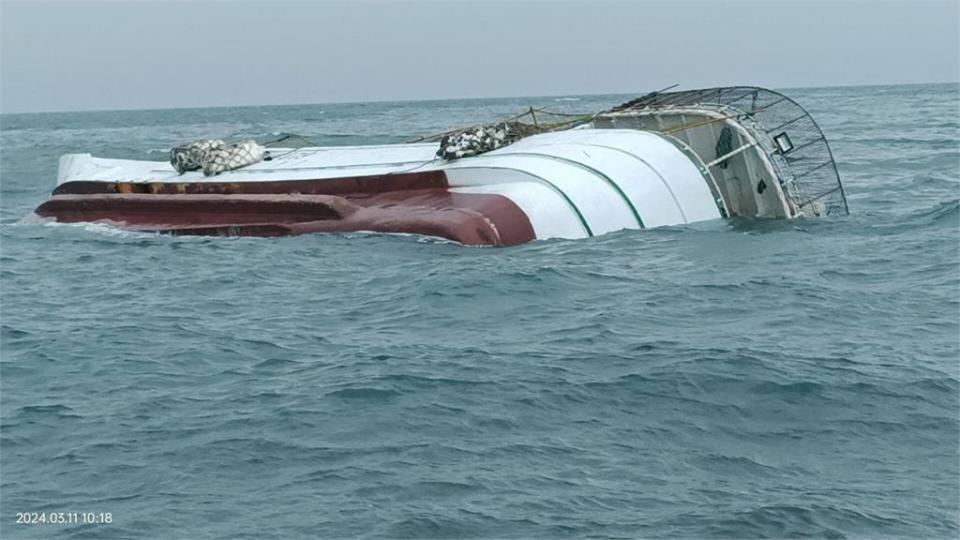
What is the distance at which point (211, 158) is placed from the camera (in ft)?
88.2

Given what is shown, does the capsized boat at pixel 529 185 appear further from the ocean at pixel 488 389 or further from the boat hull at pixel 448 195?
the ocean at pixel 488 389

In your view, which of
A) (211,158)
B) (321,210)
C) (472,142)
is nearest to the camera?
(321,210)

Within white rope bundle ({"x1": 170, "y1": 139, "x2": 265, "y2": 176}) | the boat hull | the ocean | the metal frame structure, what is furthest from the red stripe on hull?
the metal frame structure

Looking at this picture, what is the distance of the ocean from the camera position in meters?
9.20

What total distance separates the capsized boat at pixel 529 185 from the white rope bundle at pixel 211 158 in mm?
220

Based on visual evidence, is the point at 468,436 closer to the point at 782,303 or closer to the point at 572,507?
the point at 572,507

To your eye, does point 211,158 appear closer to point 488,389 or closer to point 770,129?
point 770,129

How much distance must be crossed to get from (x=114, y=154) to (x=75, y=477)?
46.0m

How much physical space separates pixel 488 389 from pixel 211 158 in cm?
1634

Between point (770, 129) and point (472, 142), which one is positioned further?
point (770, 129)

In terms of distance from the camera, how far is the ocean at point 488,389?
30.2 ft

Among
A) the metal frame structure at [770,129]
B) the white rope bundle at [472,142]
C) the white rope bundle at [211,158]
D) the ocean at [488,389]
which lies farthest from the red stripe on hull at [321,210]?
the metal frame structure at [770,129]

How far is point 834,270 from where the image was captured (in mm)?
18328

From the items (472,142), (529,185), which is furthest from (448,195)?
(472,142)
